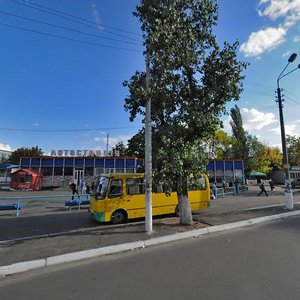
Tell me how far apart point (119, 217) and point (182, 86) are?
5453mm

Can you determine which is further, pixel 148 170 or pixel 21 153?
pixel 21 153

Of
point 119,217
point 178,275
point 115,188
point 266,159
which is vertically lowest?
Result: point 178,275

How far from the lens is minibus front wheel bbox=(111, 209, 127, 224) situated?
10.3 metres

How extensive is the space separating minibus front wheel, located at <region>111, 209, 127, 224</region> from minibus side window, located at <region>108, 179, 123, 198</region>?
Result: 0.65 metres

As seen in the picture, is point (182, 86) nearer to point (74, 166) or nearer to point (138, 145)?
point (138, 145)

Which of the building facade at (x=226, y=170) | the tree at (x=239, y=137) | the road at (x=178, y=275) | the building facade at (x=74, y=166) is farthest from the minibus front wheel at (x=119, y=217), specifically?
the tree at (x=239, y=137)

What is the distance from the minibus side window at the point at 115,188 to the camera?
10297mm

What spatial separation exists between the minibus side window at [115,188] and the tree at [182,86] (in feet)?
7.50

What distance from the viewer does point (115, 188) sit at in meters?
10.4

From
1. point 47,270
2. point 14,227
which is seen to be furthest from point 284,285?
point 14,227

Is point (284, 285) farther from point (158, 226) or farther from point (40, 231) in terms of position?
point (40, 231)

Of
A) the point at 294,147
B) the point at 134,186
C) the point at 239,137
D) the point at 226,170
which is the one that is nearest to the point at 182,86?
the point at 134,186

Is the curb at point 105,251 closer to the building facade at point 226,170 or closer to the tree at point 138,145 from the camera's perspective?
the tree at point 138,145

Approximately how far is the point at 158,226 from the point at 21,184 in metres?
25.3
